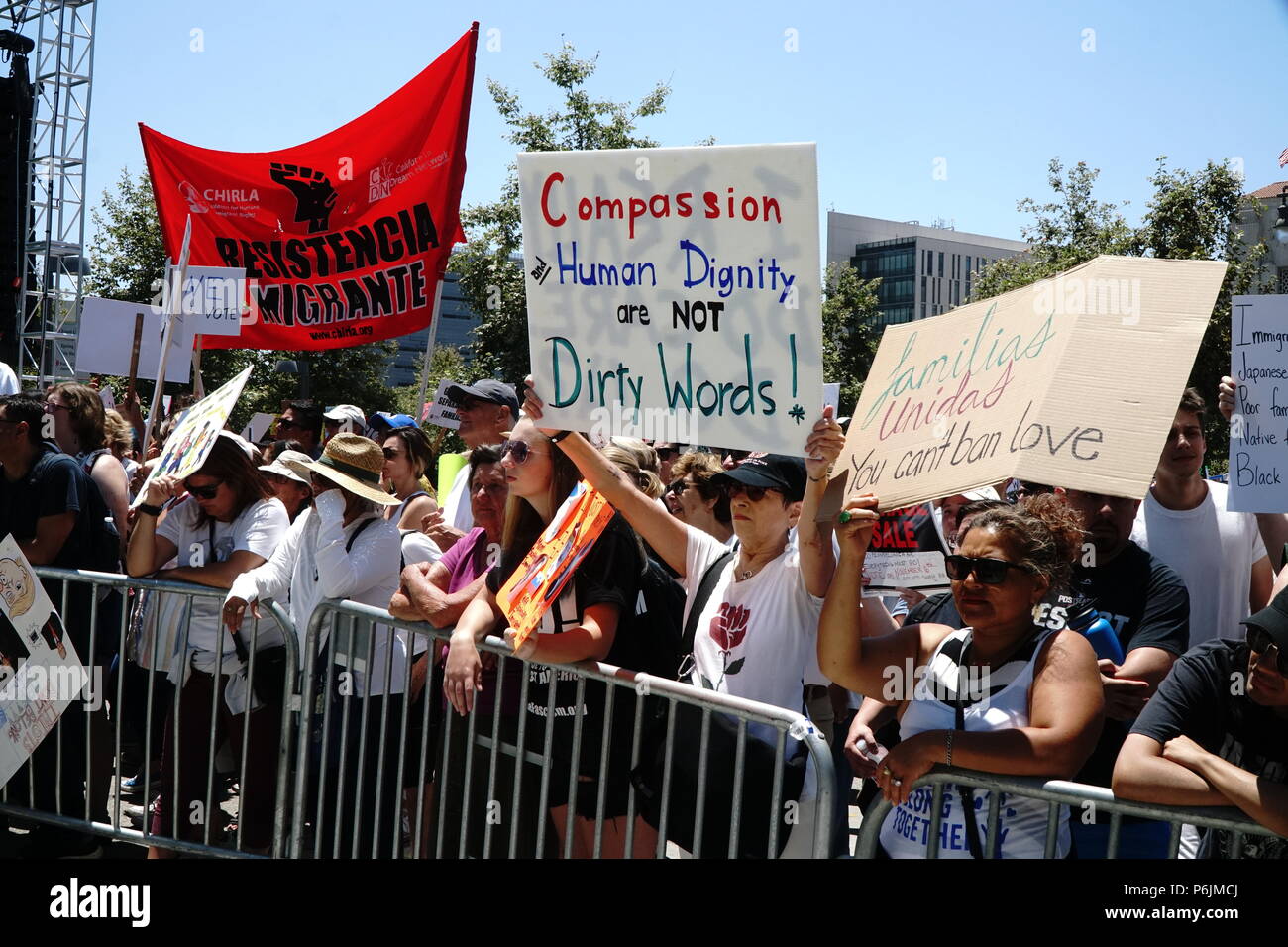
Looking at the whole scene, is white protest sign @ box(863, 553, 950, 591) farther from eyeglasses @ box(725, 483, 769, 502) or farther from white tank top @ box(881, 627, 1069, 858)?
white tank top @ box(881, 627, 1069, 858)

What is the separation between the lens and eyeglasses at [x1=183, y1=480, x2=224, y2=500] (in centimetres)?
499

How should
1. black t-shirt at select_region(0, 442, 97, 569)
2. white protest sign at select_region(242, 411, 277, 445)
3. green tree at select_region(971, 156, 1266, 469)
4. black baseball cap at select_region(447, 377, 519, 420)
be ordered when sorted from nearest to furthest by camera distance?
1. black t-shirt at select_region(0, 442, 97, 569)
2. black baseball cap at select_region(447, 377, 519, 420)
3. white protest sign at select_region(242, 411, 277, 445)
4. green tree at select_region(971, 156, 1266, 469)

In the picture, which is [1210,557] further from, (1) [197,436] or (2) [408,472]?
(1) [197,436]

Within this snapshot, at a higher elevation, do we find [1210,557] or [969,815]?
[1210,557]

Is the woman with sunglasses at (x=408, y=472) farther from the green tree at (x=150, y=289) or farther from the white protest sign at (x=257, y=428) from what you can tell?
the green tree at (x=150, y=289)

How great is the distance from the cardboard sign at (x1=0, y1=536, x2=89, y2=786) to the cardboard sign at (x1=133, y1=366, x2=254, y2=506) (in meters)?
0.52

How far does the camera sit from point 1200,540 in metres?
4.24

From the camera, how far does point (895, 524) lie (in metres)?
4.93

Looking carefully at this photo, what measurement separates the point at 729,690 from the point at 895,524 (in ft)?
5.67

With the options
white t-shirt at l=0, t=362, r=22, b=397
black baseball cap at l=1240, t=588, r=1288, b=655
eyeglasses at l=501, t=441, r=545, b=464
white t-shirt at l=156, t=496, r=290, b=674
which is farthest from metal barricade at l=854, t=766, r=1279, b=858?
white t-shirt at l=0, t=362, r=22, b=397

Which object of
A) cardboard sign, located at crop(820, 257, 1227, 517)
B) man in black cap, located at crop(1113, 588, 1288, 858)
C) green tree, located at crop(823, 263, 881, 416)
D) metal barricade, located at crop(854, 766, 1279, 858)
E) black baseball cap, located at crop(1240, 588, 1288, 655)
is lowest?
metal barricade, located at crop(854, 766, 1279, 858)

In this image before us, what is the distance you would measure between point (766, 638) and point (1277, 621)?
135 cm

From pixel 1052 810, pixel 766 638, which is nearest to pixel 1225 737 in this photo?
pixel 1052 810
